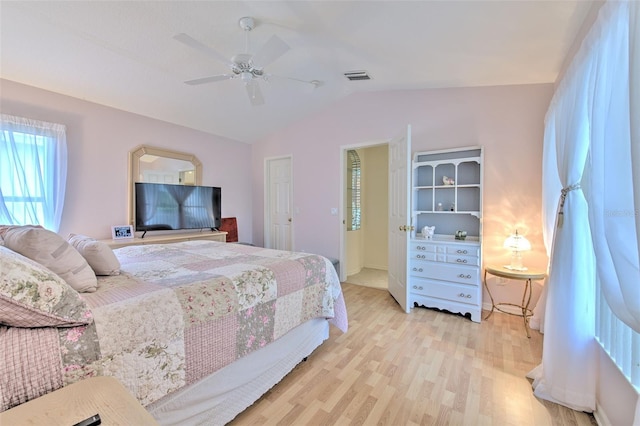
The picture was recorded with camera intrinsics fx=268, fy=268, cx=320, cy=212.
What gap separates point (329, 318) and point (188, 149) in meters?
3.46

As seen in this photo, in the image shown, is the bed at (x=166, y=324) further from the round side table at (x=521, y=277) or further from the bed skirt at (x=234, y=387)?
the round side table at (x=521, y=277)

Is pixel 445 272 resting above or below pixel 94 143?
below

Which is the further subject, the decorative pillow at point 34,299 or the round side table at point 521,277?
the round side table at point 521,277

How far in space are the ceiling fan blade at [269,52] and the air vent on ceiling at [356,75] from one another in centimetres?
130

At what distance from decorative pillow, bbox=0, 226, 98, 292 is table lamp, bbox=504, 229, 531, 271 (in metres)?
3.30

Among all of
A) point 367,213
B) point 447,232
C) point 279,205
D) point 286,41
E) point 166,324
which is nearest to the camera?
point 166,324

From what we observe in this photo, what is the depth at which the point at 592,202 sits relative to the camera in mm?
1269

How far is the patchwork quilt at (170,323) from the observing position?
875 millimetres

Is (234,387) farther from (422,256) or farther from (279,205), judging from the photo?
(279,205)

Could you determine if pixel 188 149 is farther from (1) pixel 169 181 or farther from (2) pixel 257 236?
(2) pixel 257 236

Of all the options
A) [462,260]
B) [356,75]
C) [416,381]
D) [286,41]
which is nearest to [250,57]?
[286,41]

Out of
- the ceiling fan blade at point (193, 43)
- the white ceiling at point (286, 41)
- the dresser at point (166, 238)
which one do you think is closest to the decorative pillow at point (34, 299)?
the ceiling fan blade at point (193, 43)

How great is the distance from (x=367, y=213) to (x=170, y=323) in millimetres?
4338

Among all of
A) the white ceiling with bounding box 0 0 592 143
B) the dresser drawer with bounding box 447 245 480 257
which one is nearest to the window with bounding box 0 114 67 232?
the white ceiling with bounding box 0 0 592 143
